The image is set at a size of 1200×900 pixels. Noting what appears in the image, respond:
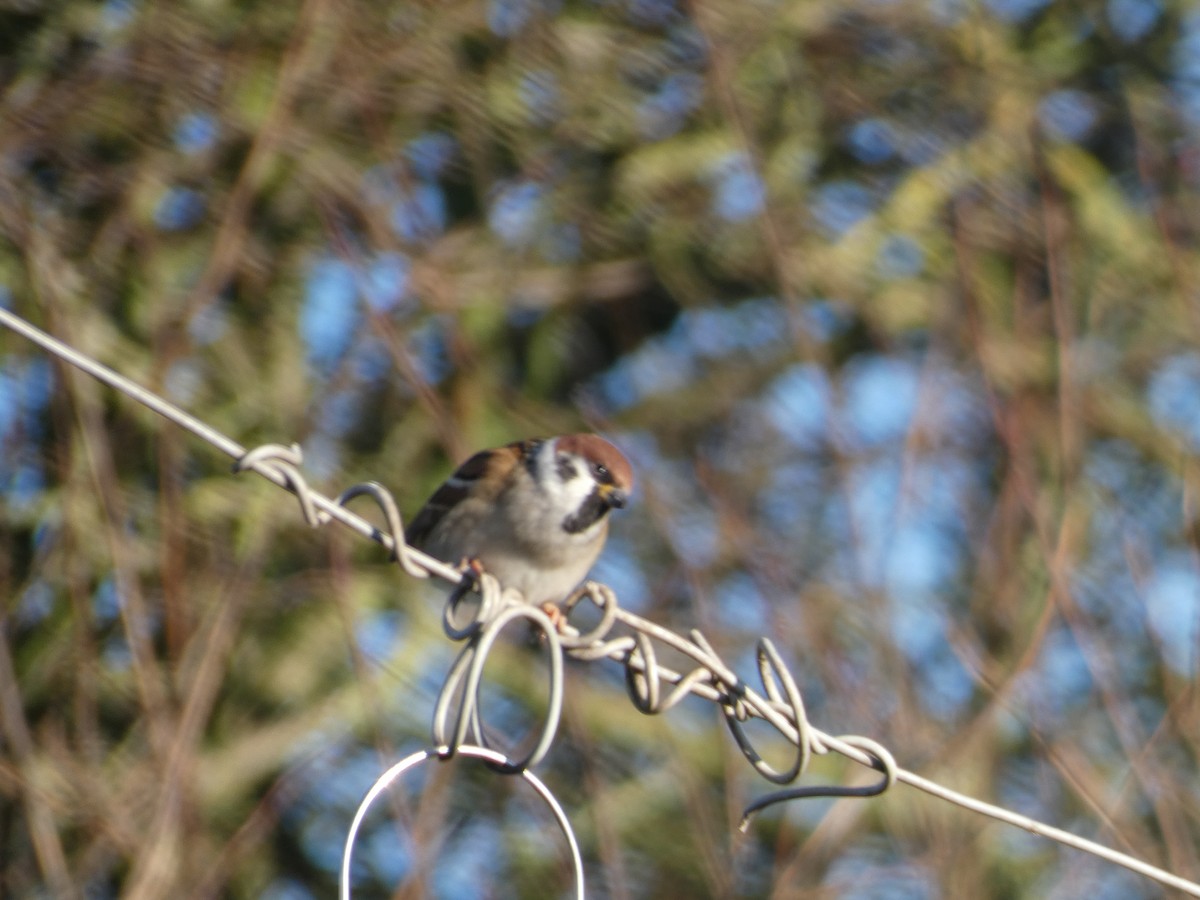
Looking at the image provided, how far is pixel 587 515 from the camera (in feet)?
12.1

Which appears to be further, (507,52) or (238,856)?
(507,52)

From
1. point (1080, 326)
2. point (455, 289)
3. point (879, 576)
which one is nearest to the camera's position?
point (879, 576)

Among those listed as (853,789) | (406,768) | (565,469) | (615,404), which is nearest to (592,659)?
(853,789)

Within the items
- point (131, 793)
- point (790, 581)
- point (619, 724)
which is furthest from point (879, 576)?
point (131, 793)

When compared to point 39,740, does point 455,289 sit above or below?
above

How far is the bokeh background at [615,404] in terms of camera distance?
473 cm

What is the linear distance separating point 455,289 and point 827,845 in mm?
1889

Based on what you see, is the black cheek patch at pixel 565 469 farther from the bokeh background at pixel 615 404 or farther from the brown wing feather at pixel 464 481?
the bokeh background at pixel 615 404

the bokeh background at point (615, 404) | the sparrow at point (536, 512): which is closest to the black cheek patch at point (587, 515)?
the sparrow at point (536, 512)

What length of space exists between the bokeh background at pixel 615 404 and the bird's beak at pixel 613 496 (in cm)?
80

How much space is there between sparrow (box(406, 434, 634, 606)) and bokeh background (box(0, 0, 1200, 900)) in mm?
579

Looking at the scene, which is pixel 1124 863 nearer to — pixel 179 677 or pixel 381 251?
pixel 179 677

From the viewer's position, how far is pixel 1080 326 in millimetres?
6074

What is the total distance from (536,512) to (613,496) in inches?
6.1
